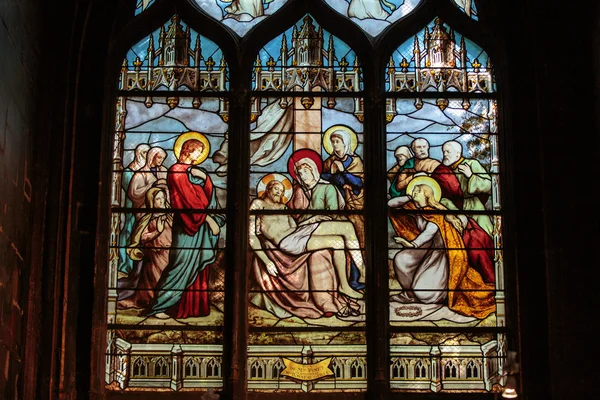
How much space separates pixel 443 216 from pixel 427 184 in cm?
33

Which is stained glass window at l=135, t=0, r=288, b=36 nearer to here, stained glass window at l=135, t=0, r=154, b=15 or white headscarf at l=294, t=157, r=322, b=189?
stained glass window at l=135, t=0, r=154, b=15

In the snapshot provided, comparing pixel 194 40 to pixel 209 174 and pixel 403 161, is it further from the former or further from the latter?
pixel 403 161

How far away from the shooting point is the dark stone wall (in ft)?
38.0

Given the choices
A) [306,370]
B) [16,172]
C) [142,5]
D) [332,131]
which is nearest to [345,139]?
[332,131]

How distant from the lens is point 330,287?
13.0m

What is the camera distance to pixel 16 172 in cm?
1203

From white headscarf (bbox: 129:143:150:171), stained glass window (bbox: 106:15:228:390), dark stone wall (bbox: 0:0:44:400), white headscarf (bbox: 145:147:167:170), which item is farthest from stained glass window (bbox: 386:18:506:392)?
dark stone wall (bbox: 0:0:44:400)

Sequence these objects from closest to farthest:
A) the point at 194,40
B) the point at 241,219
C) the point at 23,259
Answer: the point at 23,259 → the point at 241,219 → the point at 194,40

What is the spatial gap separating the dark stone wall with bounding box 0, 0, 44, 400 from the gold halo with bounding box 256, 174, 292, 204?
1.93m

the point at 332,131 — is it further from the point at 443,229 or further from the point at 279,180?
the point at 443,229

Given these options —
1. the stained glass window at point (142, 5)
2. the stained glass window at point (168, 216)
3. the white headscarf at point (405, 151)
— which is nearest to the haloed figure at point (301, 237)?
the stained glass window at point (168, 216)

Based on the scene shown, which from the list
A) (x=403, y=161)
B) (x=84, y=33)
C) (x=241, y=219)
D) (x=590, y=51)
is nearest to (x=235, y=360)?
(x=241, y=219)

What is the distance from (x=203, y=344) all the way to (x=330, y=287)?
1.21m

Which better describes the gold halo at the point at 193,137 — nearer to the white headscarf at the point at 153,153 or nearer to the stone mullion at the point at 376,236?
the white headscarf at the point at 153,153
